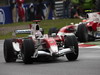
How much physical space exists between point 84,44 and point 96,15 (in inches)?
92.4

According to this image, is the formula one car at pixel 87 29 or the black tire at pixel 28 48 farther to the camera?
the formula one car at pixel 87 29

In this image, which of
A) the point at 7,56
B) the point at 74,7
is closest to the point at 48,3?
the point at 74,7

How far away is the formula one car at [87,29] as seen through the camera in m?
22.0

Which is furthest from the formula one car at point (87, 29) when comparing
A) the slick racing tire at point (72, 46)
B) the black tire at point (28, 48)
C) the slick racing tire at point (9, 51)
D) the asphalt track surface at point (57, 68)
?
the black tire at point (28, 48)

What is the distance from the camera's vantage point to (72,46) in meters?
14.2

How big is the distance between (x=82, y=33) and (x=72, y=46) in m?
7.84

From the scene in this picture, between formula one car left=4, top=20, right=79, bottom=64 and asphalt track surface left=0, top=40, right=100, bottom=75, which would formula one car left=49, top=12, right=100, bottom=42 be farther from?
asphalt track surface left=0, top=40, right=100, bottom=75

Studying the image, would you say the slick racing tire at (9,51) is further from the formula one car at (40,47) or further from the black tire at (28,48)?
the black tire at (28,48)

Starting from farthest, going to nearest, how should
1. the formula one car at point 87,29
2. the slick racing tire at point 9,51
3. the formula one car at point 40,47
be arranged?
the formula one car at point 87,29 → the slick racing tire at point 9,51 → the formula one car at point 40,47

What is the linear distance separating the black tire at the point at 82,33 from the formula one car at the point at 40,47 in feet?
22.5

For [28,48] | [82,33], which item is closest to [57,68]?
[28,48]

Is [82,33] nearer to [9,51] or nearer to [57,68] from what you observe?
[9,51]

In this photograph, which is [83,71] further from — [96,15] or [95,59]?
[96,15]

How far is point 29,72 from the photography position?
475 inches
